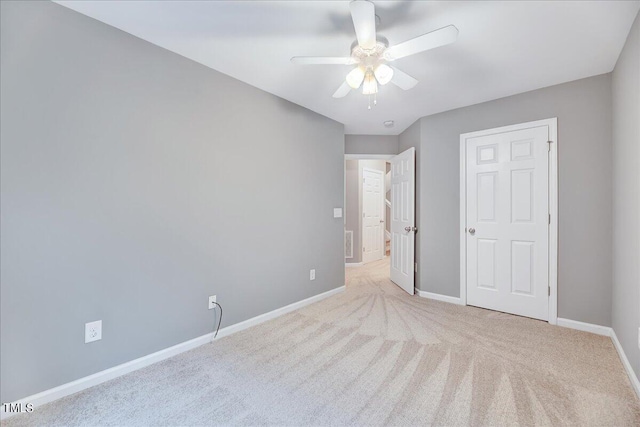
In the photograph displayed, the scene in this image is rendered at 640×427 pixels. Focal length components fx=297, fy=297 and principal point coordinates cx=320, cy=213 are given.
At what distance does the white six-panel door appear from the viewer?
292cm

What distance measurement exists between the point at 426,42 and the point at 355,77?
1.73ft

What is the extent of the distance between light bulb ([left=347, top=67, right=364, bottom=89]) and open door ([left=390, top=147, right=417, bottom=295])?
1.99 meters

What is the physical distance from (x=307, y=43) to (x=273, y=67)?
46 centimetres

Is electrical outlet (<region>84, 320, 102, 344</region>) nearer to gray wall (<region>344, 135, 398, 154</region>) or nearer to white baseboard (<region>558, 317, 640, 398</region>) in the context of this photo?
white baseboard (<region>558, 317, 640, 398</region>)

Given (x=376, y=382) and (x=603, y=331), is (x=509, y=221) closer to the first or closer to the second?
(x=603, y=331)

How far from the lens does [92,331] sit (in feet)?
6.10

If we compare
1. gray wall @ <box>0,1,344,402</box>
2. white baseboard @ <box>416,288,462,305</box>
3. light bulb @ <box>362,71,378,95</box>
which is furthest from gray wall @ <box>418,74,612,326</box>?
gray wall @ <box>0,1,344,402</box>

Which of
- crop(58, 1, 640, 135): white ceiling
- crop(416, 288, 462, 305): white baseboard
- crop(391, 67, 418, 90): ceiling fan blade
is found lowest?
crop(416, 288, 462, 305): white baseboard

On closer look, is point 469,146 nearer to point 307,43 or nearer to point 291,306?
point 307,43

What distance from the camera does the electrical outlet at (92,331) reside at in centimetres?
184

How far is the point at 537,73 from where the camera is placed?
2.57m

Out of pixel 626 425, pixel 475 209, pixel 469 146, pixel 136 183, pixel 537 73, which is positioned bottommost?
pixel 626 425

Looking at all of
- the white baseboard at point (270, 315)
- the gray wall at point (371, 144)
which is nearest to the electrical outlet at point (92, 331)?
the white baseboard at point (270, 315)

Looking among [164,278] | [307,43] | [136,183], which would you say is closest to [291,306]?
[164,278]
